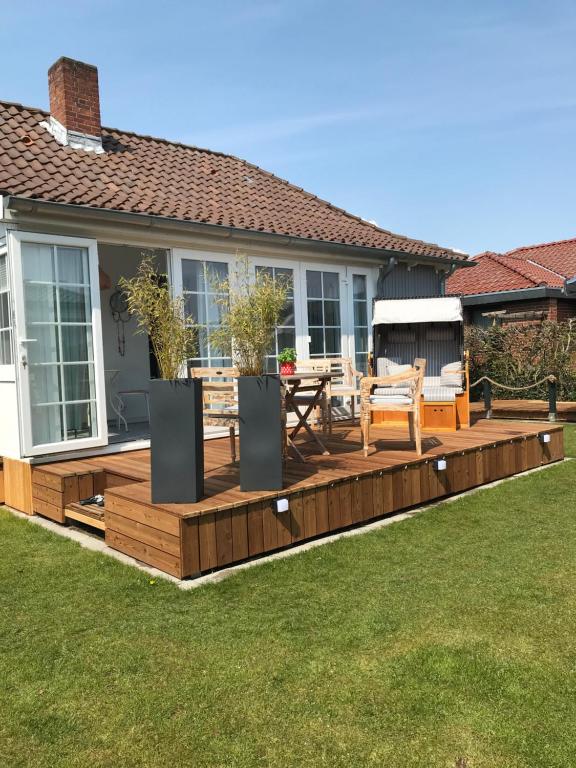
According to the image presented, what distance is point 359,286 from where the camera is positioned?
8273 mm

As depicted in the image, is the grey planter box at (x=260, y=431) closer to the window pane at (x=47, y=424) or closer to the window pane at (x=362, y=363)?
the window pane at (x=47, y=424)

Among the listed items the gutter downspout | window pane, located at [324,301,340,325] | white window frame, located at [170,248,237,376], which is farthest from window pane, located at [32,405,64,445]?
the gutter downspout

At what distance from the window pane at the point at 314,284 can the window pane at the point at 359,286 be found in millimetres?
621

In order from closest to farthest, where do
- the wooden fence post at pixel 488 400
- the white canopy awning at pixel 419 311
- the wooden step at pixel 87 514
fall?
the wooden step at pixel 87 514, the white canopy awning at pixel 419 311, the wooden fence post at pixel 488 400

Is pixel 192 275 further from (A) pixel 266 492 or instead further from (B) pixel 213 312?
(A) pixel 266 492

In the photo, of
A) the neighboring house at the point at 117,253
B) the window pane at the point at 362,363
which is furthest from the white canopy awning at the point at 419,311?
the window pane at the point at 362,363

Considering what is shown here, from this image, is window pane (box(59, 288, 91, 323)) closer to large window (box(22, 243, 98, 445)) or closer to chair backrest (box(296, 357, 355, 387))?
large window (box(22, 243, 98, 445))

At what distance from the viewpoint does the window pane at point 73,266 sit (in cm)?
540

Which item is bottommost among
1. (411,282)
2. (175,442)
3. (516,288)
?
(175,442)

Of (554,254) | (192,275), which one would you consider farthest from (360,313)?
(554,254)

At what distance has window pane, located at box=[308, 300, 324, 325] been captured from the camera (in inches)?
302

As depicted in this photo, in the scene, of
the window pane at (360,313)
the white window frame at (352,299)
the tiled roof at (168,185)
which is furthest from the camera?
the window pane at (360,313)

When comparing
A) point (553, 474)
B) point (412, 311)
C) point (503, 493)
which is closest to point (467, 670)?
point (503, 493)

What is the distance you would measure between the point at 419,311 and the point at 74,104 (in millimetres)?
4700
